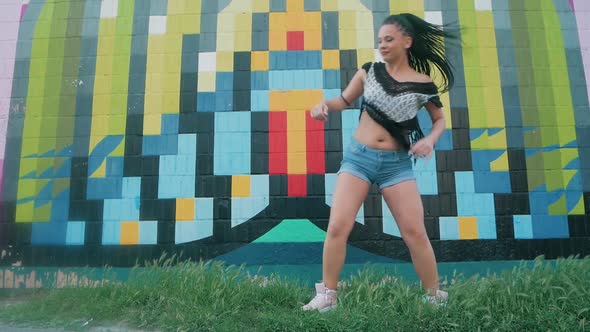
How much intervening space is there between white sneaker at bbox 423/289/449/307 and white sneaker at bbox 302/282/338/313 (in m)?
0.54

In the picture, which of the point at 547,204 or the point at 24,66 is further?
the point at 24,66

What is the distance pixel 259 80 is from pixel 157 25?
1.18 m

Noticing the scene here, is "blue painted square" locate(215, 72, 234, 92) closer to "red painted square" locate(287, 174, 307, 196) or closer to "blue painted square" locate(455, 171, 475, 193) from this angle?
"red painted square" locate(287, 174, 307, 196)

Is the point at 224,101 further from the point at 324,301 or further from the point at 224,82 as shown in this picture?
the point at 324,301

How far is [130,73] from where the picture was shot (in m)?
4.24

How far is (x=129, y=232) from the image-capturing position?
4.00 metres

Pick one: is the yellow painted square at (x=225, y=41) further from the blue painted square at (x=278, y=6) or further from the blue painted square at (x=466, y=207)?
the blue painted square at (x=466, y=207)

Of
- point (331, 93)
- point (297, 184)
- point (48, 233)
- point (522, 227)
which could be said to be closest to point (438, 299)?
point (297, 184)

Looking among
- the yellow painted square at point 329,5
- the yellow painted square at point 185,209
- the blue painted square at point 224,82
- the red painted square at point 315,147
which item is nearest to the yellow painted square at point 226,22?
the blue painted square at point 224,82

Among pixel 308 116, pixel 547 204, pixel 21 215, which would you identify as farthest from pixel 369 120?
pixel 21 215

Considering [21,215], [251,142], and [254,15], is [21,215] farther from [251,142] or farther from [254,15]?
[254,15]

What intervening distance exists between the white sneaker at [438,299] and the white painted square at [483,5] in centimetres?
302

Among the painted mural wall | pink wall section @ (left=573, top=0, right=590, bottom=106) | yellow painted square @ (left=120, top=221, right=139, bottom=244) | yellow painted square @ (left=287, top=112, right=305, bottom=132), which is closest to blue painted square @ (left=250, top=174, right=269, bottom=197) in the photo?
the painted mural wall

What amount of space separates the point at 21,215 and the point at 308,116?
2.87 m
